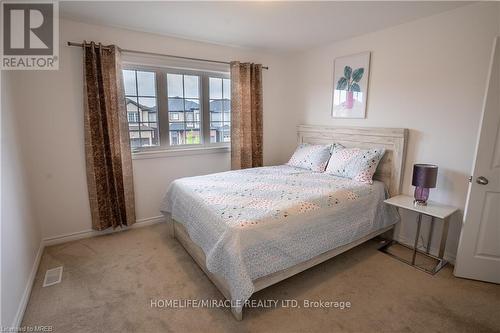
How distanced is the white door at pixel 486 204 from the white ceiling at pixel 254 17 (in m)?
0.97

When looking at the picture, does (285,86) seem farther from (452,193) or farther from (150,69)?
(452,193)

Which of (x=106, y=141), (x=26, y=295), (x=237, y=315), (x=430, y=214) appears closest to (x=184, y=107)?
(x=106, y=141)

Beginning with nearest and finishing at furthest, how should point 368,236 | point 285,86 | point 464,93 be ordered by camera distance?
1. point 464,93
2. point 368,236
3. point 285,86

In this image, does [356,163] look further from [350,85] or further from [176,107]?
[176,107]

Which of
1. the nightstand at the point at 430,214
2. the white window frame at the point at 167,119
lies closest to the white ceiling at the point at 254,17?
the white window frame at the point at 167,119

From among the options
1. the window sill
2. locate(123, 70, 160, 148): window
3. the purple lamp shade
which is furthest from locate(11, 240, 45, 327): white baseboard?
the purple lamp shade

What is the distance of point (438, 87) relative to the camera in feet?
8.18

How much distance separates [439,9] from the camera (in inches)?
92.1

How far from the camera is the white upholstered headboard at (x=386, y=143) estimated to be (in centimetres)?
278

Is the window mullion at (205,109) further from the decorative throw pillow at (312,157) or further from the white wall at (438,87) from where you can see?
the white wall at (438,87)

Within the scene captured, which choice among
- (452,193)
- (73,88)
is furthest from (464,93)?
(73,88)

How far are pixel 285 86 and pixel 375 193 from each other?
2.40 metres

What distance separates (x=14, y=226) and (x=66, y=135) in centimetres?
115

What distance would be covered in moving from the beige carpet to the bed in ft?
0.61
